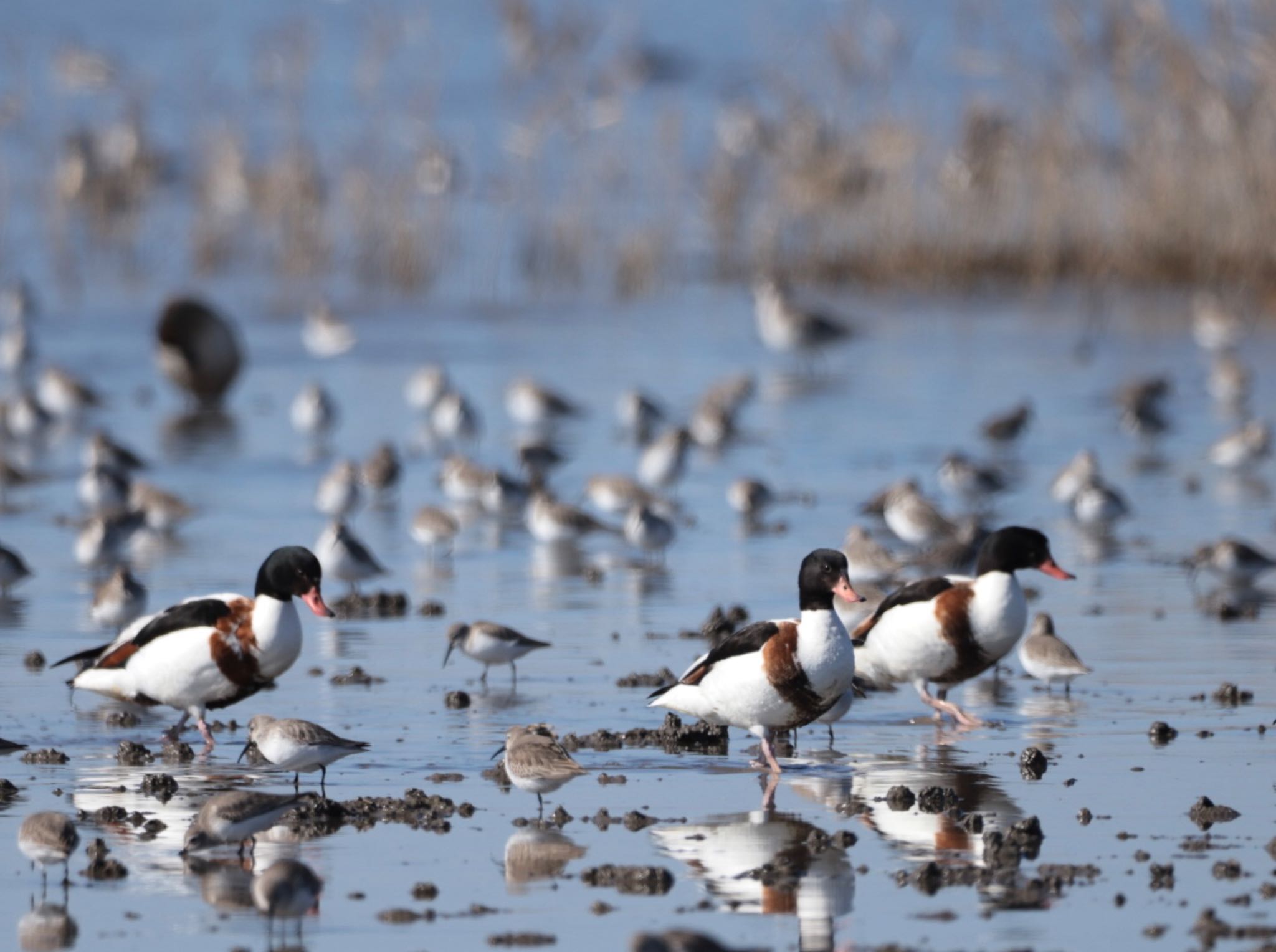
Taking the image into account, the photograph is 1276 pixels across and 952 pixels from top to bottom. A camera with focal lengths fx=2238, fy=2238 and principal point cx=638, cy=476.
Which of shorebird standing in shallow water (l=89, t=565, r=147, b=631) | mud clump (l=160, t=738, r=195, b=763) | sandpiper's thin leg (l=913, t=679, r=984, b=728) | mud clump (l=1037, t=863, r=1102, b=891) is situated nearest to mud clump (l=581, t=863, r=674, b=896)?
mud clump (l=1037, t=863, r=1102, b=891)

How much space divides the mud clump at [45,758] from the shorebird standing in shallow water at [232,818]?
1.88m

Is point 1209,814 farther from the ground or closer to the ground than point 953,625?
closer to the ground

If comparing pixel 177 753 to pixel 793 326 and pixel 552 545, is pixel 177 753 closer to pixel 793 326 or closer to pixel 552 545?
pixel 552 545

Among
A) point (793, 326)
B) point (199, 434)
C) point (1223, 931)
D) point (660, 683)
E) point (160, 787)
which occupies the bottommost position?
point (1223, 931)

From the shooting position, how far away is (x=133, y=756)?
930 centimetres

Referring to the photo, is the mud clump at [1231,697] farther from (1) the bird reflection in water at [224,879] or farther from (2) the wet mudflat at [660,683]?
(1) the bird reflection in water at [224,879]

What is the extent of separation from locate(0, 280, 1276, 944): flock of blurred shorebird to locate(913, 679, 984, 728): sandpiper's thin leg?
15 mm

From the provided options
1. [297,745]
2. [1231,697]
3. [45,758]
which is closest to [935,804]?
[297,745]

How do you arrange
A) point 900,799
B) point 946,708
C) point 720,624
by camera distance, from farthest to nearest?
point 720,624
point 946,708
point 900,799

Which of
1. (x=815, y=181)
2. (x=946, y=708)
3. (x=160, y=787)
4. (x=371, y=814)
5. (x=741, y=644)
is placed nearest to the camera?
(x=371, y=814)

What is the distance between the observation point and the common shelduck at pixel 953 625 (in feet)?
33.5

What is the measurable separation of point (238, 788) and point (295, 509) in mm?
8512

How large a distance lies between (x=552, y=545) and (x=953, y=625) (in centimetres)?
636

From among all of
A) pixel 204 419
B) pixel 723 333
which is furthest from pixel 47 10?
pixel 204 419
